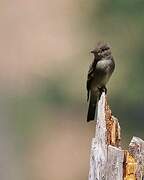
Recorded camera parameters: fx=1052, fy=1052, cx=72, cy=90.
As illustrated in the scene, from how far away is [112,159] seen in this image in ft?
15.1

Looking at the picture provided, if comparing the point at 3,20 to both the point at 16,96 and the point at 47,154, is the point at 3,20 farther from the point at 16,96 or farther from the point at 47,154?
the point at 47,154

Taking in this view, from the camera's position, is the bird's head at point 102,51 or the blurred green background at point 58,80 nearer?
the bird's head at point 102,51

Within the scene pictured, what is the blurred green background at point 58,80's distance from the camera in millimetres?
16500

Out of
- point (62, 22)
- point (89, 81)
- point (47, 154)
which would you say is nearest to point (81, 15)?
point (62, 22)

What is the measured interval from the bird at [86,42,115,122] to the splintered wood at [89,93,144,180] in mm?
3157

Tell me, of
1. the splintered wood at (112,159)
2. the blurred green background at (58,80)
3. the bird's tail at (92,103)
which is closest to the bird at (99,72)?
the bird's tail at (92,103)

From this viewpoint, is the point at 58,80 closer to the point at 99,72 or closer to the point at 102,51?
the point at 99,72

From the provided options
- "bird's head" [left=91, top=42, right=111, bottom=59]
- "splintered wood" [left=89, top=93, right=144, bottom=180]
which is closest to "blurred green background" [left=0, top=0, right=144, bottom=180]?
"bird's head" [left=91, top=42, right=111, bottom=59]

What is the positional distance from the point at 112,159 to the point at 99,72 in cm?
359

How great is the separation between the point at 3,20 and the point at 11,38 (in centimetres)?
125

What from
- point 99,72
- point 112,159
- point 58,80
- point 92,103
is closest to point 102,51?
point 99,72

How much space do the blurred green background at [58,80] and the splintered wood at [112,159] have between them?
869cm

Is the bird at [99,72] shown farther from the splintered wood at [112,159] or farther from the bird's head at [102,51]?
the splintered wood at [112,159]

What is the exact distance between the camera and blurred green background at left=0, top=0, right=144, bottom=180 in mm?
16500
